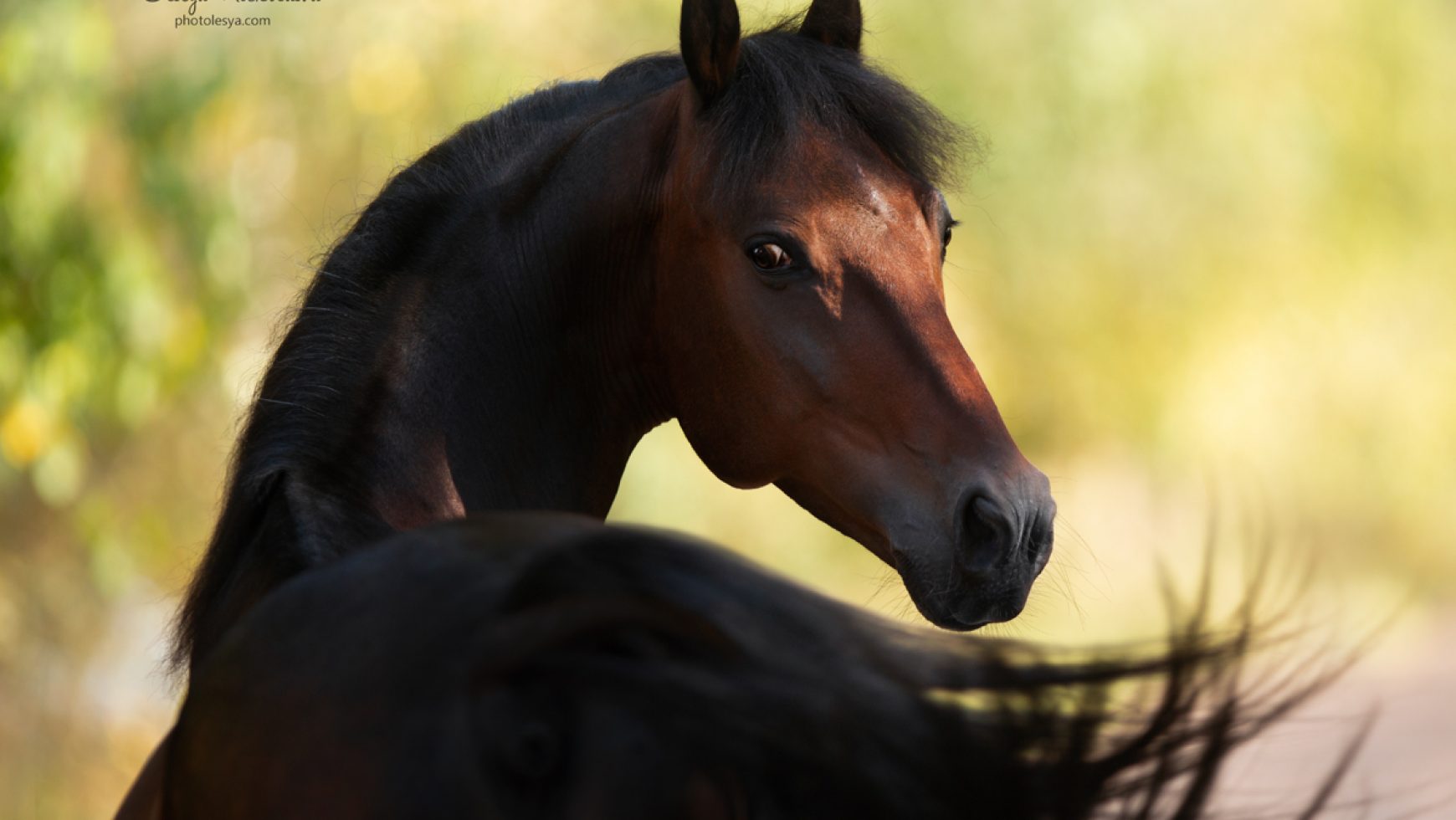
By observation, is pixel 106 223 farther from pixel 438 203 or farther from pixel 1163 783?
pixel 1163 783

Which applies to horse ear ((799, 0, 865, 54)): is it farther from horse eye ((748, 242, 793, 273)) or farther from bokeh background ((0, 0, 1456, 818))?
bokeh background ((0, 0, 1456, 818))

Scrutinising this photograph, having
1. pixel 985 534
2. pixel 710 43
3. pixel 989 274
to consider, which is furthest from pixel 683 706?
pixel 989 274

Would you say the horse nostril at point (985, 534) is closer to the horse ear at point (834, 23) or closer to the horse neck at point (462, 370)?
the horse neck at point (462, 370)

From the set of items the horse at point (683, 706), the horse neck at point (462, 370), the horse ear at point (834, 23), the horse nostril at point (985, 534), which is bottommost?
the horse at point (683, 706)

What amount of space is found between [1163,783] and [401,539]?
60cm

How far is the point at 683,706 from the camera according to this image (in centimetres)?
92

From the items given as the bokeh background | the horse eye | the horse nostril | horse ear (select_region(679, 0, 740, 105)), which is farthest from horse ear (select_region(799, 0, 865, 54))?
the bokeh background

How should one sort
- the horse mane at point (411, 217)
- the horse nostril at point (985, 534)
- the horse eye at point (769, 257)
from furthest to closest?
the horse eye at point (769, 257), the horse nostril at point (985, 534), the horse mane at point (411, 217)

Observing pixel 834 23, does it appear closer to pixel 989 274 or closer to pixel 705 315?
pixel 705 315

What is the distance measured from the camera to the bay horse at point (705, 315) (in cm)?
179

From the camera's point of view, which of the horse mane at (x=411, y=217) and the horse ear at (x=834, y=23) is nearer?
the horse mane at (x=411, y=217)

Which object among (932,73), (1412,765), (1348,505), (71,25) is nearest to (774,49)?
(71,25)

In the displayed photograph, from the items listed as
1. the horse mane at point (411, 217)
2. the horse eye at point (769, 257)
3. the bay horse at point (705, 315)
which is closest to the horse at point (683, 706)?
the horse mane at point (411, 217)

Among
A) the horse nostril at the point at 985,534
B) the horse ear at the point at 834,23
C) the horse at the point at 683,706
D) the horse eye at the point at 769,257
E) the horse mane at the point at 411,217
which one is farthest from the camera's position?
the horse ear at the point at 834,23
